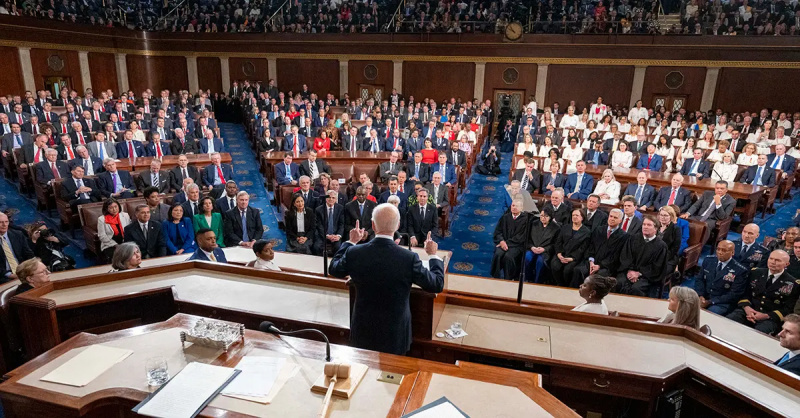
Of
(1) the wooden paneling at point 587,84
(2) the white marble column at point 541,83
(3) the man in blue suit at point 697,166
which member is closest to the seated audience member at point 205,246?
(3) the man in blue suit at point 697,166

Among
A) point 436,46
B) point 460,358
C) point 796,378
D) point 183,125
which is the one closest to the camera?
point 796,378

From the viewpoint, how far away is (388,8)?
18.9 m

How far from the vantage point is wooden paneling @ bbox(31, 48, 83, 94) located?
1539 centimetres

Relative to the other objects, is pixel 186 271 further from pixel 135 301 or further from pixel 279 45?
pixel 279 45

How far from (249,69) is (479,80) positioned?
9101mm

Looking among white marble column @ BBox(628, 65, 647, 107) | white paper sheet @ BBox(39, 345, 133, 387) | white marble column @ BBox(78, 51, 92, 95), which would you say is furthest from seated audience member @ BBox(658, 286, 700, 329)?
white marble column @ BBox(78, 51, 92, 95)

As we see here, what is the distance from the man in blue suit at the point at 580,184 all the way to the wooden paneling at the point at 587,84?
32.3 ft

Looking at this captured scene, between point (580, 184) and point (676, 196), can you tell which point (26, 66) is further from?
point (676, 196)

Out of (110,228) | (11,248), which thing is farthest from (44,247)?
(110,228)

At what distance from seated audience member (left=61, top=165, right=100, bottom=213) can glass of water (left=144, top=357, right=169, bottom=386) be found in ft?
19.7

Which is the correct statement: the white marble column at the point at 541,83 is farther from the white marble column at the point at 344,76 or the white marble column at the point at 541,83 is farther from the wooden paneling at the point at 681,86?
the white marble column at the point at 344,76

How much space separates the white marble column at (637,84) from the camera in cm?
1612

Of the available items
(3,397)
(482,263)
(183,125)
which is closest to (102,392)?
(3,397)

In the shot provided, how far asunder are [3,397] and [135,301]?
134 centimetres
